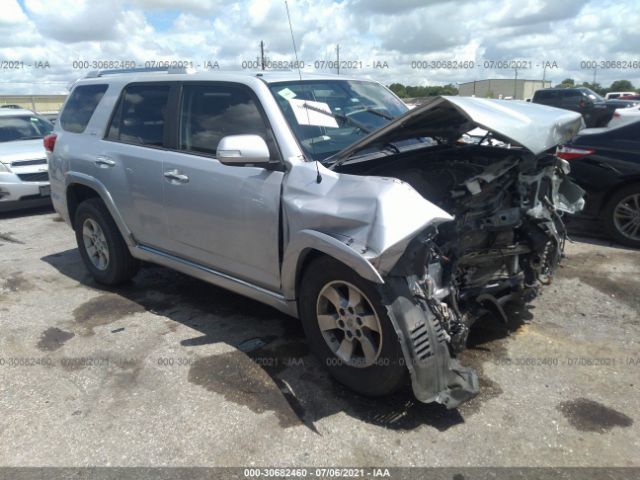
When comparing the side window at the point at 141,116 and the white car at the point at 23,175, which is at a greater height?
the side window at the point at 141,116

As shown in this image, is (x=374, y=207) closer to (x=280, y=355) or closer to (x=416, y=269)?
(x=416, y=269)

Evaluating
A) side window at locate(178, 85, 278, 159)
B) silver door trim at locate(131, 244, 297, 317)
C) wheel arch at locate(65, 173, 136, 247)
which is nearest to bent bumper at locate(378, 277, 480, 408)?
silver door trim at locate(131, 244, 297, 317)

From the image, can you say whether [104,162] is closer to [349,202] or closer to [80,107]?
[80,107]

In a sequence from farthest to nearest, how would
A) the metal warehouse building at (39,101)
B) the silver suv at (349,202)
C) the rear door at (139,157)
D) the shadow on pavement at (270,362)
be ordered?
1. the metal warehouse building at (39,101)
2. the rear door at (139,157)
3. the shadow on pavement at (270,362)
4. the silver suv at (349,202)

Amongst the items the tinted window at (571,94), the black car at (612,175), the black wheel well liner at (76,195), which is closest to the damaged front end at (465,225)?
the black car at (612,175)

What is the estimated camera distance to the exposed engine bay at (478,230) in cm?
300

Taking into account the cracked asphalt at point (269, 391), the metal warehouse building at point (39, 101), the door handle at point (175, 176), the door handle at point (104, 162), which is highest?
the metal warehouse building at point (39, 101)

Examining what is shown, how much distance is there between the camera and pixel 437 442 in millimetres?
2854

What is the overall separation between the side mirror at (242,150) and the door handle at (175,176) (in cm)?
80

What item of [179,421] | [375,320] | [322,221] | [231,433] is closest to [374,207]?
[322,221]

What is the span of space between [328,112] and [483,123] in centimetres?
123

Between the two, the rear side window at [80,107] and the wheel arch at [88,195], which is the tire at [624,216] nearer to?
the wheel arch at [88,195]

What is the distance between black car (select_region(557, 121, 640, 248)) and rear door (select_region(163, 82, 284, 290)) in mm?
3765

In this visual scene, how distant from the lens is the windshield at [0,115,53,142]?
9.65 meters
